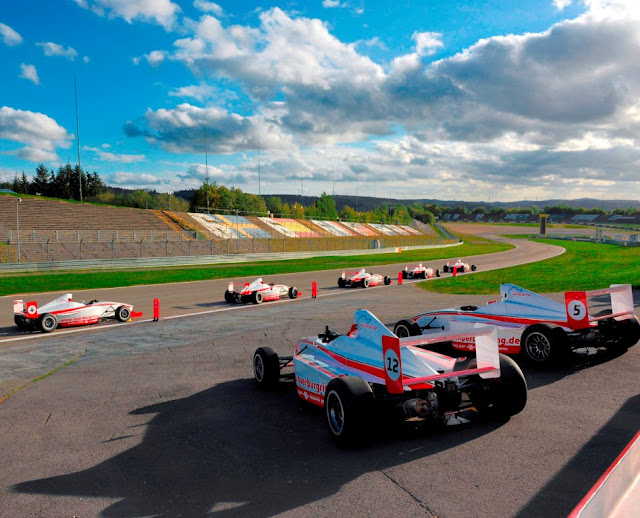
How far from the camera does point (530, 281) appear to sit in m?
28.1

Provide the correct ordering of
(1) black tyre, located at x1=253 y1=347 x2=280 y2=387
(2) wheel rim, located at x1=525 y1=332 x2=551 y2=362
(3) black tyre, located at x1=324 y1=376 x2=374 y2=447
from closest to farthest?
(3) black tyre, located at x1=324 y1=376 x2=374 y2=447
(1) black tyre, located at x1=253 y1=347 x2=280 y2=387
(2) wheel rim, located at x1=525 y1=332 x2=551 y2=362

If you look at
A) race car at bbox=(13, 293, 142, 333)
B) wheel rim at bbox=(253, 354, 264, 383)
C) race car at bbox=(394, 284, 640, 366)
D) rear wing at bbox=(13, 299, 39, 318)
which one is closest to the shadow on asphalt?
race car at bbox=(394, 284, 640, 366)

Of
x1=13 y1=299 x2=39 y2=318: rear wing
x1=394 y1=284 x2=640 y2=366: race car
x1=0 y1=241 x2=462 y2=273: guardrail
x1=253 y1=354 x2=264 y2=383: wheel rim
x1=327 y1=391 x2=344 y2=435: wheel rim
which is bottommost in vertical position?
x1=0 y1=241 x2=462 y2=273: guardrail

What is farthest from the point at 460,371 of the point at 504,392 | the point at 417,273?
the point at 417,273

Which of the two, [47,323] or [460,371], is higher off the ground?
[460,371]

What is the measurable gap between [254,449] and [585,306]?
6.89 m

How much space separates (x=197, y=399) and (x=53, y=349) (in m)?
6.74

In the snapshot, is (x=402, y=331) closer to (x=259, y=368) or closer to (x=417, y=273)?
(x=259, y=368)

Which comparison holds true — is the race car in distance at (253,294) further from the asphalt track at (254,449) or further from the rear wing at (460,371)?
the rear wing at (460,371)

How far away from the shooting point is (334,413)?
6.47 metres

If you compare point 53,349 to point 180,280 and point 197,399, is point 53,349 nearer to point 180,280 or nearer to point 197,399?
point 197,399

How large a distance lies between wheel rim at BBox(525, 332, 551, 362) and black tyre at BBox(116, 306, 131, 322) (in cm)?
1337

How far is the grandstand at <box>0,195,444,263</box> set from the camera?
1714 inches

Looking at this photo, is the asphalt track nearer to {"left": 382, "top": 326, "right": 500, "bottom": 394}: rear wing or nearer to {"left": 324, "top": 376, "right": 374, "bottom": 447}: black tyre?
{"left": 324, "top": 376, "right": 374, "bottom": 447}: black tyre
